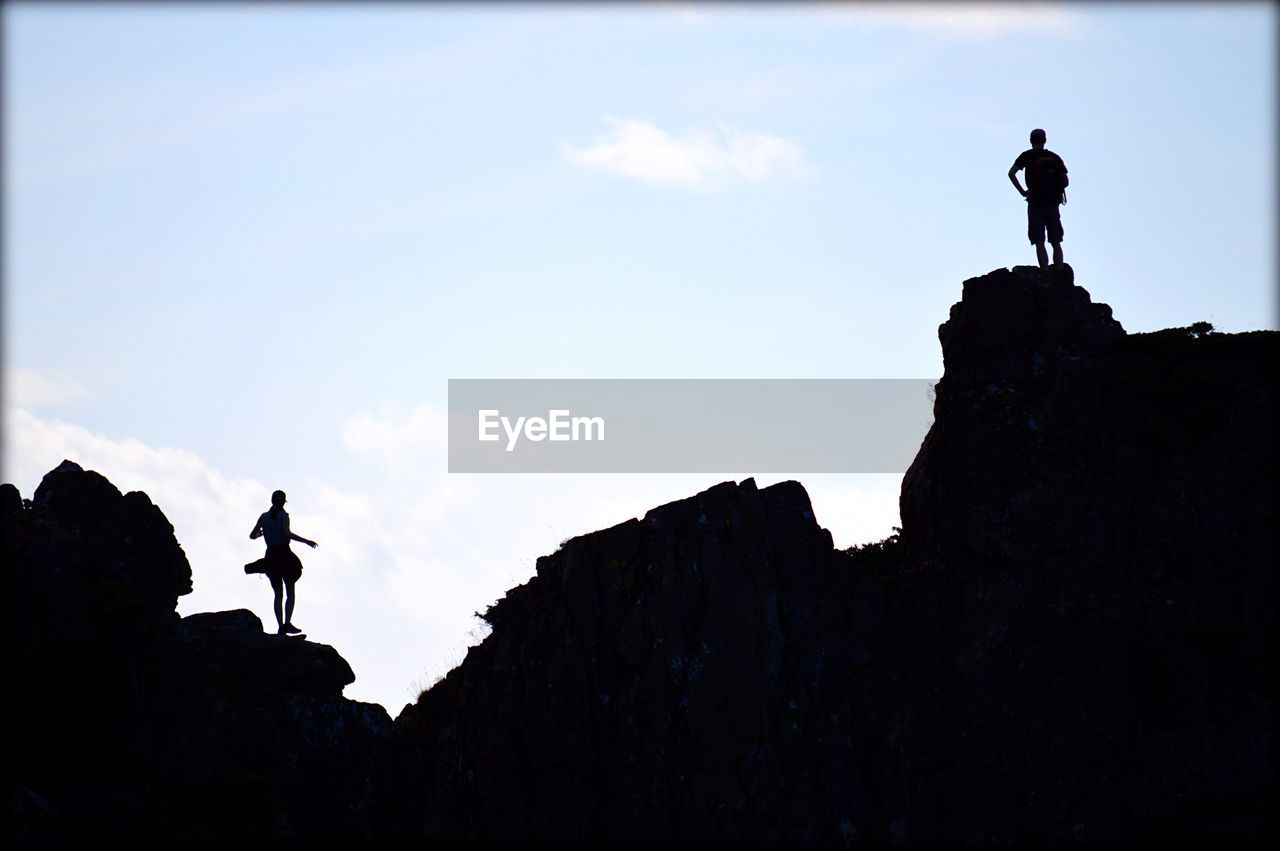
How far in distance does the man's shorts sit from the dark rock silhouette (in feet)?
4.32

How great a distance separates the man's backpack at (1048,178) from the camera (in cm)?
3588

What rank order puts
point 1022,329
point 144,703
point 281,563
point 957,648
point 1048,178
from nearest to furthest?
point 957,648 → point 144,703 → point 1022,329 → point 1048,178 → point 281,563

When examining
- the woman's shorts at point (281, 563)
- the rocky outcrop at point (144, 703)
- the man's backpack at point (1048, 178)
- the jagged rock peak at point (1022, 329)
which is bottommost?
the rocky outcrop at point (144, 703)

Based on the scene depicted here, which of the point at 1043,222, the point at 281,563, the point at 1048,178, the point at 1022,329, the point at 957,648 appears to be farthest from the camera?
the point at 281,563

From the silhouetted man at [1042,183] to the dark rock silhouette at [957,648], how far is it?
1660mm

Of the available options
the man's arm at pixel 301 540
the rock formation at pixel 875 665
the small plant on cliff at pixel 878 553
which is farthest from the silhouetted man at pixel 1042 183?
the man's arm at pixel 301 540

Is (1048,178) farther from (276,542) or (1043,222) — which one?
(276,542)

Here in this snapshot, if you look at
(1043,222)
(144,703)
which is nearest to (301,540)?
(144,703)

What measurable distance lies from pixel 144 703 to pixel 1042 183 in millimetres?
25181

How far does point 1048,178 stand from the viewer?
3591cm

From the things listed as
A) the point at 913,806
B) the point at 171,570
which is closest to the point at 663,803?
the point at 913,806

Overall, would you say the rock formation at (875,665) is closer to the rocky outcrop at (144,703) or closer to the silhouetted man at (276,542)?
the rocky outcrop at (144,703)

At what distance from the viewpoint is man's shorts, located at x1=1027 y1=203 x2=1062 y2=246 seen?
36.2 meters

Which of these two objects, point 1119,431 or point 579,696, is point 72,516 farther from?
point 1119,431
